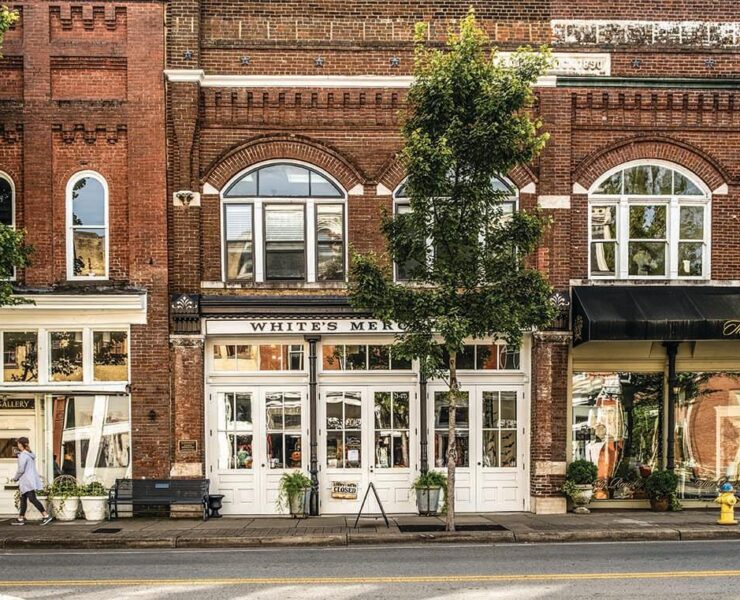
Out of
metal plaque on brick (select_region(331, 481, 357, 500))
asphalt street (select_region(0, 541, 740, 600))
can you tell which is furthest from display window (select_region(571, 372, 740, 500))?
metal plaque on brick (select_region(331, 481, 357, 500))

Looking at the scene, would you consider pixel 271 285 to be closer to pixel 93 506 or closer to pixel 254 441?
pixel 254 441

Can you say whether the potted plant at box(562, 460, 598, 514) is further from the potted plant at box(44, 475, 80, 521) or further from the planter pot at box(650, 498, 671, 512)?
the potted plant at box(44, 475, 80, 521)

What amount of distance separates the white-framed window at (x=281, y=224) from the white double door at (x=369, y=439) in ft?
8.26

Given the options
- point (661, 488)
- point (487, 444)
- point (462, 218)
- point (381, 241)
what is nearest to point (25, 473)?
point (381, 241)

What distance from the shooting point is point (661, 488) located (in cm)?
1602

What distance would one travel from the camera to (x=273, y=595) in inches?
380

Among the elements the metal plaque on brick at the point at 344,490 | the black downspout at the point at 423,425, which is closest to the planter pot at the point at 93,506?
the metal plaque on brick at the point at 344,490

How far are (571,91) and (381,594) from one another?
11157 mm

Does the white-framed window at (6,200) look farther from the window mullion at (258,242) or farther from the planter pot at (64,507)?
the planter pot at (64,507)

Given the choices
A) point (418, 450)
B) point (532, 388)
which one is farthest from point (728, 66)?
point (418, 450)

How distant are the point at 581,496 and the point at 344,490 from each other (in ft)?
15.6

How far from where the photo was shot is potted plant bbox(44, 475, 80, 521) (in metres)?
15.3

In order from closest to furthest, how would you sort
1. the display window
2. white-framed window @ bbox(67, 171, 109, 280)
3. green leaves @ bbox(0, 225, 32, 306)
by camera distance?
green leaves @ bbox(0, 225, 32, 306) → white-framed window @ bbox(67, 171, 109, 280) → the display window

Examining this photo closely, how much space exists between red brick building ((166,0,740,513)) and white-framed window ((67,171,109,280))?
1412 millimetres
